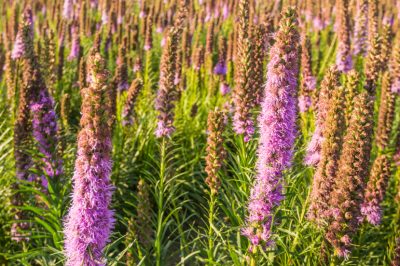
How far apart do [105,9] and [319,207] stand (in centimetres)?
1282

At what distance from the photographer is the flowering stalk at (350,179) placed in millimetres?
3521

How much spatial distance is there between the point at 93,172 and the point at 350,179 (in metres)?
1.94

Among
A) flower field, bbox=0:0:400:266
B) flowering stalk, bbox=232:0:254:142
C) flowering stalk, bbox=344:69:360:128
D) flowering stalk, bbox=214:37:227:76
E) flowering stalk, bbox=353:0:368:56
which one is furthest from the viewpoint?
flowering stalk, bbox=353:0:368:56

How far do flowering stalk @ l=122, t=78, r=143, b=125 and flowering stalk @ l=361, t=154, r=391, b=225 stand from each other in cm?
341

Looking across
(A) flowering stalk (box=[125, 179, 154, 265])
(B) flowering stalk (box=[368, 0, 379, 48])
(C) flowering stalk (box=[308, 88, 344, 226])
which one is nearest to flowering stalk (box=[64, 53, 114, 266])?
(A) flowering stalk (box=[125, 179, 154, 265])

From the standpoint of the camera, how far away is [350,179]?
3.51 metres

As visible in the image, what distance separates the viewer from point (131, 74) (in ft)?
34.1

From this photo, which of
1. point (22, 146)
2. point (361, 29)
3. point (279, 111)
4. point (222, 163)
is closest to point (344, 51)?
point (361, 29)

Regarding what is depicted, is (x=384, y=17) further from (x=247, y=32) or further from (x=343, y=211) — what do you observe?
(x=343, y=211)

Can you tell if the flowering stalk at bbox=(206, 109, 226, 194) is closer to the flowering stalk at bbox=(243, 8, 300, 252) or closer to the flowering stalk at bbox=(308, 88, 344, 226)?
the flowering stalk at bbox=(243, 8, 300, 252)

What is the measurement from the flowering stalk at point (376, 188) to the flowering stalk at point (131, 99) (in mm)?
3407

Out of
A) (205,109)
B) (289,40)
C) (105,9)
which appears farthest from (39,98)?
(105,9)

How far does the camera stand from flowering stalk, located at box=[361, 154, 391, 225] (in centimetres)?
456

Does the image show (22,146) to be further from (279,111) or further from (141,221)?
(279,111)
